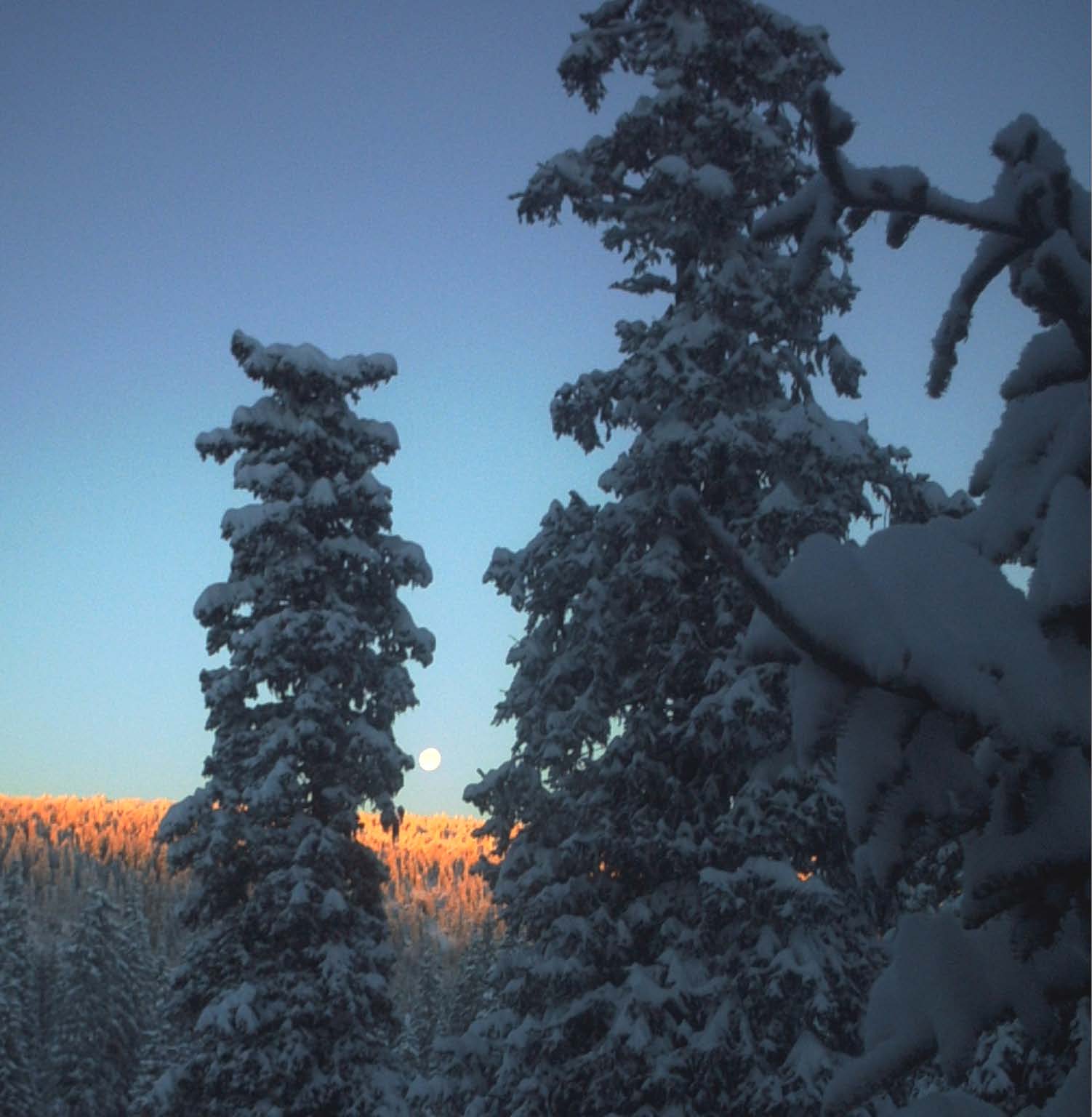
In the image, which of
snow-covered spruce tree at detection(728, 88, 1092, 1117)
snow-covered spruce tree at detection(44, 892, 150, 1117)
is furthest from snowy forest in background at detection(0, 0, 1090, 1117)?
snow-covered spruce tree at detection(44, 892, 150, 1117)

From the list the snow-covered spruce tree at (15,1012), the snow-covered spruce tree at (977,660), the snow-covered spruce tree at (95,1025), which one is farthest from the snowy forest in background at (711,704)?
the snow-covered spruce tree at (95,1025)

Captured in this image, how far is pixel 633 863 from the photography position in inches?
403

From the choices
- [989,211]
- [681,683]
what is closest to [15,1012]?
[681,683]

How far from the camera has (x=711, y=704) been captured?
9.64 metres

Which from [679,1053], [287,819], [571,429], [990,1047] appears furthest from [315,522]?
[990,1047]

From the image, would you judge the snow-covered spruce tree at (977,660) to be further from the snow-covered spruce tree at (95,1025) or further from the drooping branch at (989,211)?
the snow-covered spruce tree at (95,1025)

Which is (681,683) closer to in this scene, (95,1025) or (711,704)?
(711,704)

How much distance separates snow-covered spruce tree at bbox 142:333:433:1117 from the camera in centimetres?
1414

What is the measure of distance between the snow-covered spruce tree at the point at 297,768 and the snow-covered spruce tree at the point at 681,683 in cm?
414

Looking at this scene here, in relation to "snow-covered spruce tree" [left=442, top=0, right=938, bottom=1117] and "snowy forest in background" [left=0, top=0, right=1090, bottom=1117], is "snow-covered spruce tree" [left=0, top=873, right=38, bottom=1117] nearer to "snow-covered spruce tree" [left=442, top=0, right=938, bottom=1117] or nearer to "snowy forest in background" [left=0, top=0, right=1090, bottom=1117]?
"snowy forest in background" [left=0, top=0, right=1090, bottom=1117]

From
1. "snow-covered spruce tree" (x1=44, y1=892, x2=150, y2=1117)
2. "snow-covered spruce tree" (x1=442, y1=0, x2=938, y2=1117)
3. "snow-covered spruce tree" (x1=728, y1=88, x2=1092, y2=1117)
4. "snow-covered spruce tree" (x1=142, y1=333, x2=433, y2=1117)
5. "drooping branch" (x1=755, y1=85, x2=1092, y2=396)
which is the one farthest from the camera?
"snow-covered spruce tree" (x1=44, y1=892, x2=150, y2=1117)

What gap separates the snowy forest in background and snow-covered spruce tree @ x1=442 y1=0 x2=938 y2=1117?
39 mm

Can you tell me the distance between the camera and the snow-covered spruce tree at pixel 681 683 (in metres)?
9.23

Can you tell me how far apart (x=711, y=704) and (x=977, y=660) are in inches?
316
